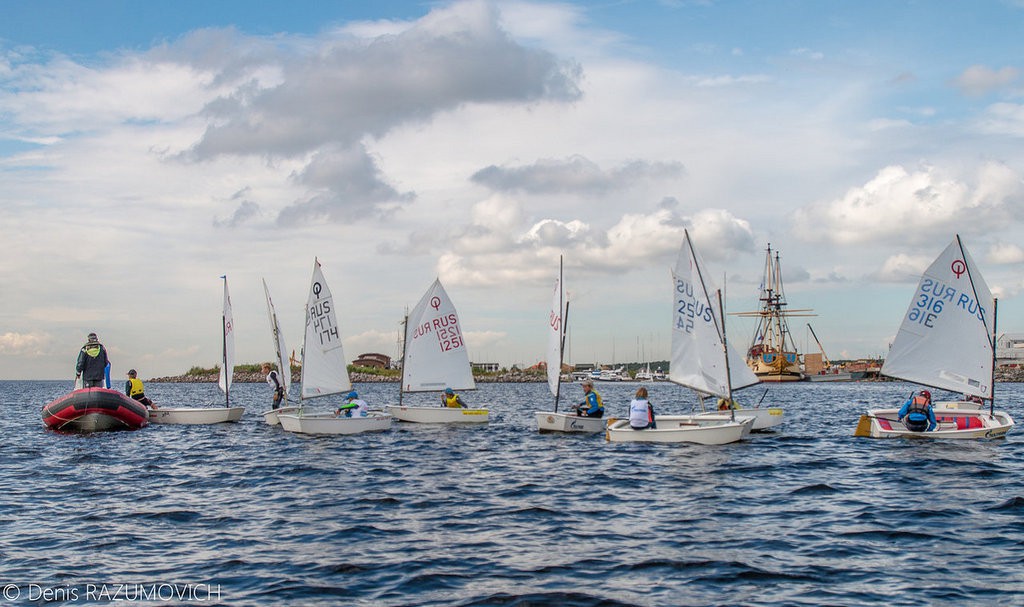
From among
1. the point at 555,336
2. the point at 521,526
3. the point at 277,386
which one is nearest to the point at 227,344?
A: the point at 277,386

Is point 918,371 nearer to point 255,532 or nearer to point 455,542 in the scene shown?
point 455,542

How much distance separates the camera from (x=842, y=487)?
2064 cm

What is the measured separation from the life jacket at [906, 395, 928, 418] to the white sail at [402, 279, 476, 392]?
19.0 meters

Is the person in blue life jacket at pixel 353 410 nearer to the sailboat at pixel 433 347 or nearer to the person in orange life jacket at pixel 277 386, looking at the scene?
the sailboat at pixel 433 347

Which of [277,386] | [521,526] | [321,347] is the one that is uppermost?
[321,347]

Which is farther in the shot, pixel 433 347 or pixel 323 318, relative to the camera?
pixel 433 347

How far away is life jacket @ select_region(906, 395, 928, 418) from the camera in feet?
96.8

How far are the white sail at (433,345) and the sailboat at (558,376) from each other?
579 cm

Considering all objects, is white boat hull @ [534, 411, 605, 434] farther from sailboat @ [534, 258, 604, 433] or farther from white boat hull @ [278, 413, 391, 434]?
white boat hull @ [278, 413, 391, 434]

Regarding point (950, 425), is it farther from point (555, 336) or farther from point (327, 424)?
point (327, 424)

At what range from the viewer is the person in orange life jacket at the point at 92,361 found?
114 feet

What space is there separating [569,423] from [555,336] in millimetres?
3851

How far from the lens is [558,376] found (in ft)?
116

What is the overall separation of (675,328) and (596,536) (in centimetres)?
1842
